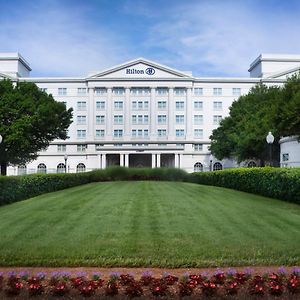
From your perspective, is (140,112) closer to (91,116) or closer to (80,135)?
(91,116)

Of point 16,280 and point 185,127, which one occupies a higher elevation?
point 185,127

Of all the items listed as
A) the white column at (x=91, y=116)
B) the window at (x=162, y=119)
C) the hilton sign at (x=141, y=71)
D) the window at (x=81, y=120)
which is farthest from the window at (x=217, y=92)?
the window at (x=81, y=120)

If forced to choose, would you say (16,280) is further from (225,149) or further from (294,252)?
(225,149)

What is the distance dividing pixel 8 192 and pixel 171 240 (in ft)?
41.1

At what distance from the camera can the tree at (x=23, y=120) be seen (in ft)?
156

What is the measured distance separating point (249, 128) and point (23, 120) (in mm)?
27084

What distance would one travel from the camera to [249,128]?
52.9 metres

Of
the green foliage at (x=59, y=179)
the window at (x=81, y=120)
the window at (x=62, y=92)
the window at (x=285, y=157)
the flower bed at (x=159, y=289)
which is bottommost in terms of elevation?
the flower bed at (x=159, y=289)

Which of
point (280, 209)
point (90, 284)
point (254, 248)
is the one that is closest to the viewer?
point (90, 284)

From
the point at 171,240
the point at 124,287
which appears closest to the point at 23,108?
the point at 171,240

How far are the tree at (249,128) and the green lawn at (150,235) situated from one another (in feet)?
109

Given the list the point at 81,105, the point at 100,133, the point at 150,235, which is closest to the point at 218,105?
the point at 100,133

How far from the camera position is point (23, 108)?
49906mm

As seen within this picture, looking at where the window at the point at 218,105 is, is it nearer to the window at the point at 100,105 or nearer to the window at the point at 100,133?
the window at the point at 100,105
